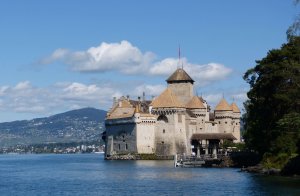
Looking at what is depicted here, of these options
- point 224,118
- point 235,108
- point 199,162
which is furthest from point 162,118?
point 199,162

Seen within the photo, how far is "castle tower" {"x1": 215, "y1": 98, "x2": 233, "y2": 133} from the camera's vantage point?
140750 millimetres

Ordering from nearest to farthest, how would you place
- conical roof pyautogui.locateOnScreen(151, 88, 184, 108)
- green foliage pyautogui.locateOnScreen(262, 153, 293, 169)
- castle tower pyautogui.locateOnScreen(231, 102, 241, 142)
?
green foliage pyautogui.locateOnScreen(262, 153, 293, 169) → conical roof pyautogui.locateOnScreen(151, 88, 184, 108) → castle tower pyautogui.locateOnScreen(231, 102, 241, 142)

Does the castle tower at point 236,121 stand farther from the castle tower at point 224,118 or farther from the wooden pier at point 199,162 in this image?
the wooden pier at point 199,162

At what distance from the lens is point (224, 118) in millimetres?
140750

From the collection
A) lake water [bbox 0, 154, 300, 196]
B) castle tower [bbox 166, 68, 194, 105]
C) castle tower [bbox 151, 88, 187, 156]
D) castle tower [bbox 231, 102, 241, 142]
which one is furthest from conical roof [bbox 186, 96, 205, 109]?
lake water [bbox 0, 154, 300, 196]

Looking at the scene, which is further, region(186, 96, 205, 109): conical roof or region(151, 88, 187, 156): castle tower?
region(186, 96, 205, 109): conical roof

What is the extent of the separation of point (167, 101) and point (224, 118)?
18.1m

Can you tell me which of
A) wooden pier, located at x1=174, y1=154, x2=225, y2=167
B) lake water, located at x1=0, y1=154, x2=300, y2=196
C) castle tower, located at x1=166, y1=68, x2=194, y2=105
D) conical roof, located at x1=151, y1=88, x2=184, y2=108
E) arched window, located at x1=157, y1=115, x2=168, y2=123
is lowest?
lake water, located at x1=0, y1=154, x2=300, y2=196

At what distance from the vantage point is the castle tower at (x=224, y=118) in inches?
5541

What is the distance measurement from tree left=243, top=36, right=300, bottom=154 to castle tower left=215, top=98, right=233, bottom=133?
61796 mm

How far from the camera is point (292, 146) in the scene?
64.8 metres

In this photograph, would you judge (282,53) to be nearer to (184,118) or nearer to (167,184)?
(167,184)

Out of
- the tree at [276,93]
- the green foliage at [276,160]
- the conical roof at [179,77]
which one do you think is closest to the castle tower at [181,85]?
the conical roof at [179,77]

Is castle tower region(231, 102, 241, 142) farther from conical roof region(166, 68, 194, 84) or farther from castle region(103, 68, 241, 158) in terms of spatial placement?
conical roof region(166, 68, 194, 84)
